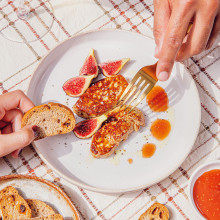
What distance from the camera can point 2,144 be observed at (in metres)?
2.46

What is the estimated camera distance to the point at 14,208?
102 inches

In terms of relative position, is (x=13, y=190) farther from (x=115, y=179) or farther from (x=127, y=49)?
(x=127, y=49)

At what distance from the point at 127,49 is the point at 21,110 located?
980 millimetres

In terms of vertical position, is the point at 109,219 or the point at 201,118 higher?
the point at 201,118

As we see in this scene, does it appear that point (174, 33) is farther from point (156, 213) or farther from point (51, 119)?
point (156, 213)

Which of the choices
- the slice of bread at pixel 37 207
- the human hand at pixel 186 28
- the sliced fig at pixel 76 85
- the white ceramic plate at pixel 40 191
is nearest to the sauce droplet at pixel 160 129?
the human hand at pixel 186 28

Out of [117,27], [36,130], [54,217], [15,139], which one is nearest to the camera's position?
[15,139]

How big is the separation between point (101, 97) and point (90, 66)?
263 mm

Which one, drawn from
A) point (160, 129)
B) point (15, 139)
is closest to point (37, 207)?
point (15, 139)

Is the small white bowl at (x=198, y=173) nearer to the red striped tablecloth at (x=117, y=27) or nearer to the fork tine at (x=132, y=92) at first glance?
the red striped tablecloth at (x=117, y=27)

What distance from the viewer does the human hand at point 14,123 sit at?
2.45m

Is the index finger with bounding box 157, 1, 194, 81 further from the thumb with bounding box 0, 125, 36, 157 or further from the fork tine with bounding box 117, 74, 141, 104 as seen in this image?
the thumb with bounding box 0, 125, 36, 157

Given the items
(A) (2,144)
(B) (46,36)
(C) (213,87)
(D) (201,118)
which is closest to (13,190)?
(A) (2,144)

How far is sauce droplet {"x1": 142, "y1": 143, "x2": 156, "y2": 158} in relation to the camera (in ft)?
9.04
